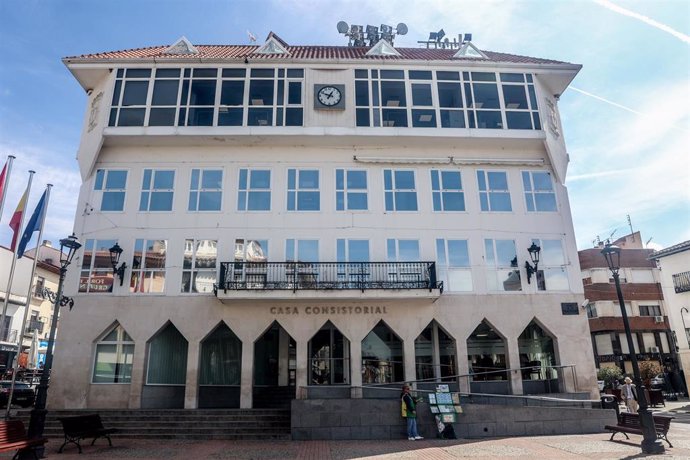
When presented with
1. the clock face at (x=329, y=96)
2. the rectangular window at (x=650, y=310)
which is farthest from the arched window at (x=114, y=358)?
the rectangular window at (x=650, y=310)

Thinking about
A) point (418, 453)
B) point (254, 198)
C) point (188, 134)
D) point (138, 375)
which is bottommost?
point (418, 453)

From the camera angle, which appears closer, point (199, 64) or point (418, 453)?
point (418, 453)

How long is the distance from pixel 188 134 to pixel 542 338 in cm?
1725

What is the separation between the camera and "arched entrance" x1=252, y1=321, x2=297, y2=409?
63.7ft

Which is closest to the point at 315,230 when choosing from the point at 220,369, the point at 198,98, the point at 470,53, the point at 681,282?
the point at 220,369

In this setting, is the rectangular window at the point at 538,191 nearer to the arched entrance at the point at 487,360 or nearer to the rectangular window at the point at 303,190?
the arched entrance at the point at 487,360

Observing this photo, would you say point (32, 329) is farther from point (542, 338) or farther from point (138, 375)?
point (542, 338)

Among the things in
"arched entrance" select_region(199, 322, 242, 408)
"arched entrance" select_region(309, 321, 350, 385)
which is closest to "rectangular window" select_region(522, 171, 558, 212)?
"arched entrance" select_region(309, 321, 350, 385)

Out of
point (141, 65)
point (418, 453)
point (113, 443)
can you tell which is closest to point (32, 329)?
point (141, 65)

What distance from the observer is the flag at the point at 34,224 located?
53.5 ft

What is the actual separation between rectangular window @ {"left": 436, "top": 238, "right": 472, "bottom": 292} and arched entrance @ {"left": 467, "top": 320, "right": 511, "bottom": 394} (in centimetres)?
182

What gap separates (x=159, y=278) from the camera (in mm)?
18969

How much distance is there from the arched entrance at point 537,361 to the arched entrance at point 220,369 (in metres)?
11.7

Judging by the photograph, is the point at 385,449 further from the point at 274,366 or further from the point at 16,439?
the point at 274,366
